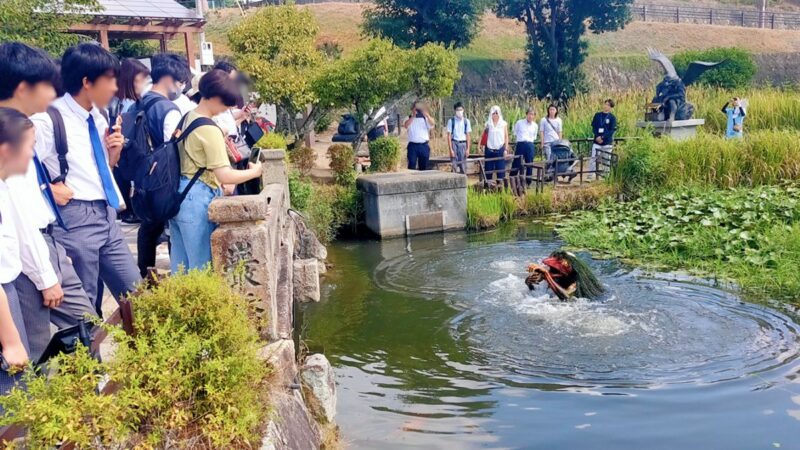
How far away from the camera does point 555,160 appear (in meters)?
13.7

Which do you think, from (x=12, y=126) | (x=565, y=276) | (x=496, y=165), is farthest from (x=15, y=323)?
(x=496, y=165)

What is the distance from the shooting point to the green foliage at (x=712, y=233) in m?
8.91

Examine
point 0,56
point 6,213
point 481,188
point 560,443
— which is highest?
point 0,56

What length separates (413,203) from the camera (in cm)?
1246

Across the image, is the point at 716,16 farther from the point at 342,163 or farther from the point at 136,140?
the point at 136,140

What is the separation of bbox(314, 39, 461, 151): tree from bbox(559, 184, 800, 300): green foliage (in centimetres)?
357

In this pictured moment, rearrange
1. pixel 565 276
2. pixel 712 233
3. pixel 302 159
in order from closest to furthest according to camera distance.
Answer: pixel 565 276 → pixel 712 233 → pixel 302 159

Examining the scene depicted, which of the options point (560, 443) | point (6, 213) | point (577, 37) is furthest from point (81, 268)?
point (577, 37)

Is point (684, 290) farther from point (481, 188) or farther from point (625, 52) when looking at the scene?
point (625, 52)

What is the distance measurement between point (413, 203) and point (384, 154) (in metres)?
1.53

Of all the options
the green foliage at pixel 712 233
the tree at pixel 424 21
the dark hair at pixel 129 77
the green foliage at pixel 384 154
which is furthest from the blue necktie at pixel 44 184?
the tree at pixel 424 21

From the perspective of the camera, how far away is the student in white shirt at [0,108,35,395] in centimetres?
301

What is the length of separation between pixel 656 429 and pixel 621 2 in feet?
83.6

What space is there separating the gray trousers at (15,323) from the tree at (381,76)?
1019 cm
